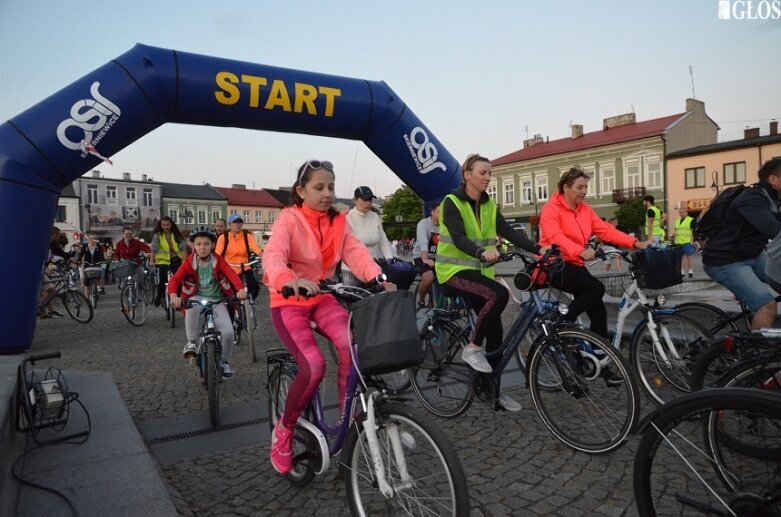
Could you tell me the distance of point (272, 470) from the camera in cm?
349

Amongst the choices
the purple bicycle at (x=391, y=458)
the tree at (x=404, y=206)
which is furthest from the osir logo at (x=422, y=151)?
the tree at (x=404, y=206)

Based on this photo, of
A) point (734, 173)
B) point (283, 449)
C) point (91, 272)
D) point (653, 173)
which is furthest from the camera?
point (653, 173)

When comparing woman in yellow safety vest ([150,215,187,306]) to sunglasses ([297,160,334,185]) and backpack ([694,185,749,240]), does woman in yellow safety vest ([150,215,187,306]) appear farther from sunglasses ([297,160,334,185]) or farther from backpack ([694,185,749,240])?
backpack ([694,185,749,240])

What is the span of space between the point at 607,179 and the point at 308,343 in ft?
151

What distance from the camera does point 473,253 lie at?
3.85 meters

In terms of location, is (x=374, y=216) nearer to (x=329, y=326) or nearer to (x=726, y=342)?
(x=329, y=326)

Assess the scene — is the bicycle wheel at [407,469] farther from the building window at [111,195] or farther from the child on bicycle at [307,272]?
Answer: the building window at [111,195]

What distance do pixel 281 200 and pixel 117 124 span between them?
246 feet

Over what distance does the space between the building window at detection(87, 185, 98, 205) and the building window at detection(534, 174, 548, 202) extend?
160 feet

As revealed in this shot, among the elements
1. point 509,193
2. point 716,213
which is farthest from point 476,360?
point 509,193

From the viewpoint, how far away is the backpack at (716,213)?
14.0 ft

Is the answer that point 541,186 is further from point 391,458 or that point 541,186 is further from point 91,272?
point 391,458

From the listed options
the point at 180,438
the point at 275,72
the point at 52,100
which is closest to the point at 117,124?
the point at 52,100

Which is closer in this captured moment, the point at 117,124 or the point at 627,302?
the point at 627,302
